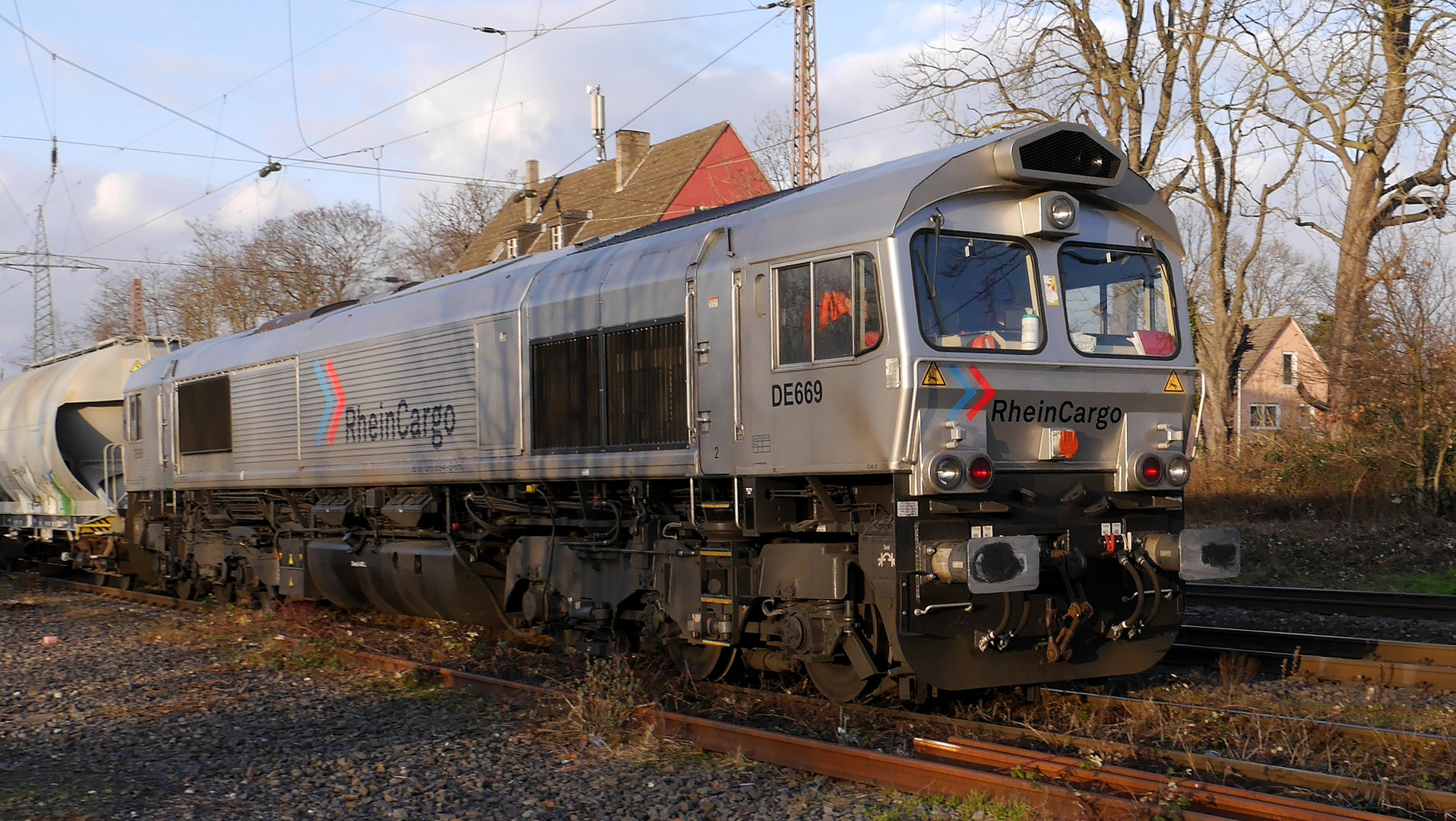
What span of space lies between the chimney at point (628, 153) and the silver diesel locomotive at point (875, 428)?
27.4m

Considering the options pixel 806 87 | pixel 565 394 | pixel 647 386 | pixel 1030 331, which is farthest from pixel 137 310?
pixel 1030 331

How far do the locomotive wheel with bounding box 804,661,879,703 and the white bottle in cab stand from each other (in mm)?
2330

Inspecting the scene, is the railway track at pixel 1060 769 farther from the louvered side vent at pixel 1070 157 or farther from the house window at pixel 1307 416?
the house window at pixel 1307 416

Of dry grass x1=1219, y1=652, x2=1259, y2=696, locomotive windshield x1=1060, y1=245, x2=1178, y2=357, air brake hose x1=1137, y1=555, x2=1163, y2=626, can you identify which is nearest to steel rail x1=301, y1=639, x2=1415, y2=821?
air brake hose x1=1137, y1=555, x2=1163, y2=626

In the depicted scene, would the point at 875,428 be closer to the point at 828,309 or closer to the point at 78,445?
the point at 828,309

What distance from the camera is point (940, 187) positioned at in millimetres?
7371

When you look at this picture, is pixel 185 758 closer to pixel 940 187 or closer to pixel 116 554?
pixel 940 187

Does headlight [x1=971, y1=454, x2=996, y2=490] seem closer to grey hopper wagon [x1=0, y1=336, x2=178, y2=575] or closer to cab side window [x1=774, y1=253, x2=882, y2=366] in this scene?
cab side window [x1=774, y1=253, x2=882, y2=366]

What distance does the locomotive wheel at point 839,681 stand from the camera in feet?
25.8

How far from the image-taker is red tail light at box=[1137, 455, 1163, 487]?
26.1ft

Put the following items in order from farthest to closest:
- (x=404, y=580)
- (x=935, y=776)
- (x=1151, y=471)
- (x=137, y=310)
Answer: (x=137, y=310) < (x=404, y=580) < (x=1151, y=471) < (x=935, y=776)

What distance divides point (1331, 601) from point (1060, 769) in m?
8.07

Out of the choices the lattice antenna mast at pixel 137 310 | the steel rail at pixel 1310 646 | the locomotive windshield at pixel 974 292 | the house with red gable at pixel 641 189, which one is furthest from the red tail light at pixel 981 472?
the lattice antenna mast at pixel 137 310

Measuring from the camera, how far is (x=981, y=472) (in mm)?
7160
